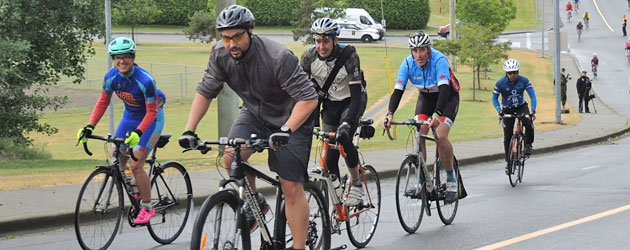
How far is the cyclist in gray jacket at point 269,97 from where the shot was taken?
6355mm

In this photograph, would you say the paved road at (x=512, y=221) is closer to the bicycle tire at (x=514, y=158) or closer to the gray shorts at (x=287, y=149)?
the bicycle tire at (x=514, y=158)

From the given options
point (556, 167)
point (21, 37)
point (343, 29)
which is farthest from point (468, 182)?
point (343, 29)

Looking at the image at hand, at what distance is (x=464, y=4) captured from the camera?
2127 inches

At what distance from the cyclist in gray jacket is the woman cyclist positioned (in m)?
2.16

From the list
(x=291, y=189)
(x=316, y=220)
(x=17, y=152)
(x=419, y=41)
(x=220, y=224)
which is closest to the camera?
(x=220, y=224)

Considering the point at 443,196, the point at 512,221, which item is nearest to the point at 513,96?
the point at 512,221

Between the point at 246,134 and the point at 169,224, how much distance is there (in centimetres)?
311

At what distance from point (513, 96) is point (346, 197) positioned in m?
6.73

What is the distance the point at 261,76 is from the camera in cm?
648

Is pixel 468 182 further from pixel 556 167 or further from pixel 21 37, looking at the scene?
pixel 21 37

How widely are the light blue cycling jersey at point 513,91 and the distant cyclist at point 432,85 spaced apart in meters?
4.38

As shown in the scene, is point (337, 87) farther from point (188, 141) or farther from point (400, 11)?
point (400, 11)

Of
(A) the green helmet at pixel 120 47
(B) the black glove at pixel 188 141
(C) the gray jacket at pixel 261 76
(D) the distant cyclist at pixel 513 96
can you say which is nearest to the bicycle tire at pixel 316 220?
(C) the gray jacket at pixel 261 76

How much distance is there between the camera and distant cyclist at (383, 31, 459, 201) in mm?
9992
